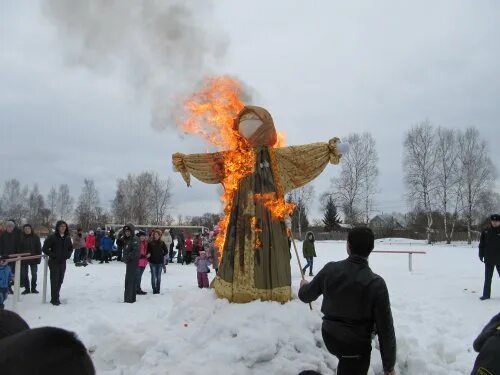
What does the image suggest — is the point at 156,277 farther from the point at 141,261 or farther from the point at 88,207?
the point at 88,207

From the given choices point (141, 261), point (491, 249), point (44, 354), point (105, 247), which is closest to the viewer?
point (44, 354)

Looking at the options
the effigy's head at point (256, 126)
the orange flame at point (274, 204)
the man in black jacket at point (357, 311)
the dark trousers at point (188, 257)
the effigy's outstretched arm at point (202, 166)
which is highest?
the effigy's head at point (256, 126)

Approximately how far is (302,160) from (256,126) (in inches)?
32.8

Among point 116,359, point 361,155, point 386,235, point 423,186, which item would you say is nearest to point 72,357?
point 116,359

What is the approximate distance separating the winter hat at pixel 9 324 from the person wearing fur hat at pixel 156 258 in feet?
35.3

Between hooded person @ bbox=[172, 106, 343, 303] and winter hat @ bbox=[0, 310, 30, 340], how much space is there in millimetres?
4593

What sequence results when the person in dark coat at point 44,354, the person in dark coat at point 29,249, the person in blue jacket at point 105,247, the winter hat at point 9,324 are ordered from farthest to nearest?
the person in blue jacket at point 105,247, the person in dark coat at point 29,249, the winter hat at point 9,324, the person in dark coat at point 44,354

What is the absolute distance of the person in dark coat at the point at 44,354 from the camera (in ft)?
3.86

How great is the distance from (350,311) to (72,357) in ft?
8.96

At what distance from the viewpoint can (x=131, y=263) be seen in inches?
434

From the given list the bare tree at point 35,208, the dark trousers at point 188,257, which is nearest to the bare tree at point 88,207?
the bare tree at point 35,208

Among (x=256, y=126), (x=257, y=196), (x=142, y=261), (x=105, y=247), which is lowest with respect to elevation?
(x=105, y=247)

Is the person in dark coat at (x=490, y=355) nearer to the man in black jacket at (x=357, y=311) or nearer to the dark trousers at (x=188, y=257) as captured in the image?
the man in black jacket at (x=357, y=311)

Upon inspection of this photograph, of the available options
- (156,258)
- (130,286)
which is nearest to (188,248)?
(156,258)
